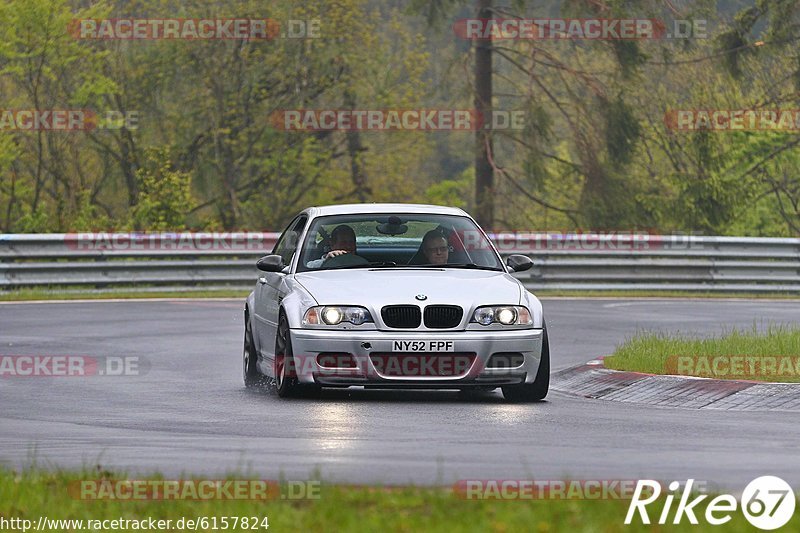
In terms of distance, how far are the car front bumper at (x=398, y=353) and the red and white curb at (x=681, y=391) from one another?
1.46 metres

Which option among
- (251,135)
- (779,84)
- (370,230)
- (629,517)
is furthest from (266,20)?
(629,517)

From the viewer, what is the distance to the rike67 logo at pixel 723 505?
7.42 metres

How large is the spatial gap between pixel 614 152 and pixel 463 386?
30884 millimetres

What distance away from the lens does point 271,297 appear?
14461 millimetres

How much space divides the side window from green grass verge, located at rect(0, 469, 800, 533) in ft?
21.9

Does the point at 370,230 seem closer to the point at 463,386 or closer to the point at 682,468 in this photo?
the point at 463,386

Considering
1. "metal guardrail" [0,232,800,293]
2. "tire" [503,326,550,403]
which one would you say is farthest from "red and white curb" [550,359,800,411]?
"metal guardrail" [0,232,800,293]

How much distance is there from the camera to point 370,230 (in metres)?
15.2

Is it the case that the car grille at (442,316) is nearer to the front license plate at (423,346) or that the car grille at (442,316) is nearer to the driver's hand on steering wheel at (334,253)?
the front license plate at (423,346)

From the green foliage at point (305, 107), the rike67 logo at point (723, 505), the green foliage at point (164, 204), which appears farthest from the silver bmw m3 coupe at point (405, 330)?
the green foliage at point (164, 204)

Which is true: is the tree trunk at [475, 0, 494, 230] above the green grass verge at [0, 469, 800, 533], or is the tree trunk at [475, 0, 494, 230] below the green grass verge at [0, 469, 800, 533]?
above

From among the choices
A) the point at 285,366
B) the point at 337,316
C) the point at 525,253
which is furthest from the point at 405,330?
the point at 525,253

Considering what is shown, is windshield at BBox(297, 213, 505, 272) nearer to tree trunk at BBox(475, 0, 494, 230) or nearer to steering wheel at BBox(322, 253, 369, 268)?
steering wheel at BBox(322, 253, 369, 268)

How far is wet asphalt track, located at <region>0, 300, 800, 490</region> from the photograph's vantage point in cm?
930
